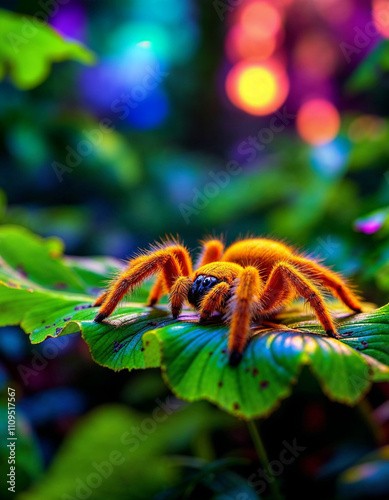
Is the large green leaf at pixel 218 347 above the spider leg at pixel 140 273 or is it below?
below

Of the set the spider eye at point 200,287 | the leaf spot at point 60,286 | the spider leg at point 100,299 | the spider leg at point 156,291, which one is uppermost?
the leaf spot at point 60,286

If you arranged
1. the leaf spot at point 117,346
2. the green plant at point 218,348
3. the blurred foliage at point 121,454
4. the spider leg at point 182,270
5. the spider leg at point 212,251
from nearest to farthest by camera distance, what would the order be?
1. the green plant at point 218,348
2. the leaf spot at point 117,346
3. the spider leg at point 182,270
4. the spider leg at point 212,251
5. the blurred foliage at point 121,454

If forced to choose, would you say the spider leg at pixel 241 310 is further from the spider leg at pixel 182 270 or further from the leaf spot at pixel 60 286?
the leaf spot at pixel 60 286

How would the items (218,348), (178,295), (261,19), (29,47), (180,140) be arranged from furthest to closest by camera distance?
(180,140)
(261,19)
(29,47)
(178,295)
(218,348)

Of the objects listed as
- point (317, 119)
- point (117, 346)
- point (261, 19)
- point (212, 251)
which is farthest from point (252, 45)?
point (117, 346)

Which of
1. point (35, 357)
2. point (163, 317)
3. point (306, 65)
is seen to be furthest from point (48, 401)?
point (306, 65)

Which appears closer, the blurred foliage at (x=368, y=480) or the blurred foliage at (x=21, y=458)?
the blurred foliage at (x=368, y=480)

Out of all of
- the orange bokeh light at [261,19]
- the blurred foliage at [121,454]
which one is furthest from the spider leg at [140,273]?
the orange bokeh light at [261,19]

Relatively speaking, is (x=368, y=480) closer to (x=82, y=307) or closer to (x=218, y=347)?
(x=218, y=347)

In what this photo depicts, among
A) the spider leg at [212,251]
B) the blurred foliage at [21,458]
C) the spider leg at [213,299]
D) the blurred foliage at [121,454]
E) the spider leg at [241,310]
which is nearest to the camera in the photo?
the spider leg at [241,310]
